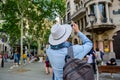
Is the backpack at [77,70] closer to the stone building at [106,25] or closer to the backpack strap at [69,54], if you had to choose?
the backpack strap at [69,54]

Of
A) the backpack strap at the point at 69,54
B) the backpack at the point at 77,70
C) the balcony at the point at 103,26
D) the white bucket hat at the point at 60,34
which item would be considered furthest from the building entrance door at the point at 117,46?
the backpack at the point at 77,70

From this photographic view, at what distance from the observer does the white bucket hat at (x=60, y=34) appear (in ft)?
12.5

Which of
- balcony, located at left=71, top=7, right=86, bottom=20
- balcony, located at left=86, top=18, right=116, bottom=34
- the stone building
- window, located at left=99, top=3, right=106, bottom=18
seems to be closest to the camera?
balcony, located at left=86, top=18, right=116, bottom=34

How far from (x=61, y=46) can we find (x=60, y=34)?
6.8 inches

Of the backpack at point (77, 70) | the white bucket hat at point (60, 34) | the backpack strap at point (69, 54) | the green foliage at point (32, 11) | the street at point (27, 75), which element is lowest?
the street at point (27, 75)

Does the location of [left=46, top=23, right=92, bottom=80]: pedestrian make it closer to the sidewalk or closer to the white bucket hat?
the white bucket hat

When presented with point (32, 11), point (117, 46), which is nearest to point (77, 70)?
point (32, 11)

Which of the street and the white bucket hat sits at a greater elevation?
the white bucket hat

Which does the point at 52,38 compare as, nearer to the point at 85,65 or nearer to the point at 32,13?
the point at 85,65

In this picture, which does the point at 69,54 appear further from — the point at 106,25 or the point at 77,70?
the point at 106,25

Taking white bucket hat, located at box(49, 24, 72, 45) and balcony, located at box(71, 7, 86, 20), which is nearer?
white bucket hat, located at box(49, 24, 72, 45)

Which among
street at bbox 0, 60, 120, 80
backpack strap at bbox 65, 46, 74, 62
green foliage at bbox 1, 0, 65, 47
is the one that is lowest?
street at bbox 0, 60, 120, 80

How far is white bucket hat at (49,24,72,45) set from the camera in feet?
12.5

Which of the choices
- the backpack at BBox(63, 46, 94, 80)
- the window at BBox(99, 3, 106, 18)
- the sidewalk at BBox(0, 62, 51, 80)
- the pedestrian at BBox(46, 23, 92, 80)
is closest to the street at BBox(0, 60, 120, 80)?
the sidewalk at BBox(0, 62, 51, 80)
